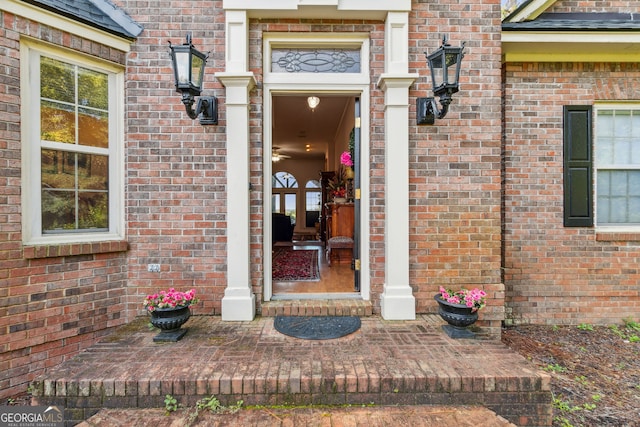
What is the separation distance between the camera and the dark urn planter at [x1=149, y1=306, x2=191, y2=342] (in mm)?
2437

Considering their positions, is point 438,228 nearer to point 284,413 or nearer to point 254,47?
point 284,413

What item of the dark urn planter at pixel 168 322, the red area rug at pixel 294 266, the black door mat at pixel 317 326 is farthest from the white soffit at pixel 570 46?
the dark urn planter at pixel 168 322

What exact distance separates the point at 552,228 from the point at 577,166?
80 centimetres

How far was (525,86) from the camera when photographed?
3.51m

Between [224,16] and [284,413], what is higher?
[224,16]

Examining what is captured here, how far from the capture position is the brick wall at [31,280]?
2404mm

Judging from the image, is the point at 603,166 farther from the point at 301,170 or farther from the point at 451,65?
the point at 301,170

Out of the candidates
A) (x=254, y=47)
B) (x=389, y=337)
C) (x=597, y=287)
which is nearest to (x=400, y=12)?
(x=254, y=47)

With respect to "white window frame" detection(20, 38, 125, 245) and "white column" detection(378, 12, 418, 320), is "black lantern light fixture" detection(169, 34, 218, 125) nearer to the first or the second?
"white window frame" detection(20, 38, 125, 245)

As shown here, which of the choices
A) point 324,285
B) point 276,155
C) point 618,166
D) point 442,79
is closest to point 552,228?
point 618,166

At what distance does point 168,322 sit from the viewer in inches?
96.3

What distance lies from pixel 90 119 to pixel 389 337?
352 centimetres

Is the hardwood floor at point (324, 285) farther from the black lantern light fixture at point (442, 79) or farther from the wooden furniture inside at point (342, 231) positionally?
the black lantern light fixture at point (442, 79)

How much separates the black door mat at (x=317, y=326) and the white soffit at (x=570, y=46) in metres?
3.47
